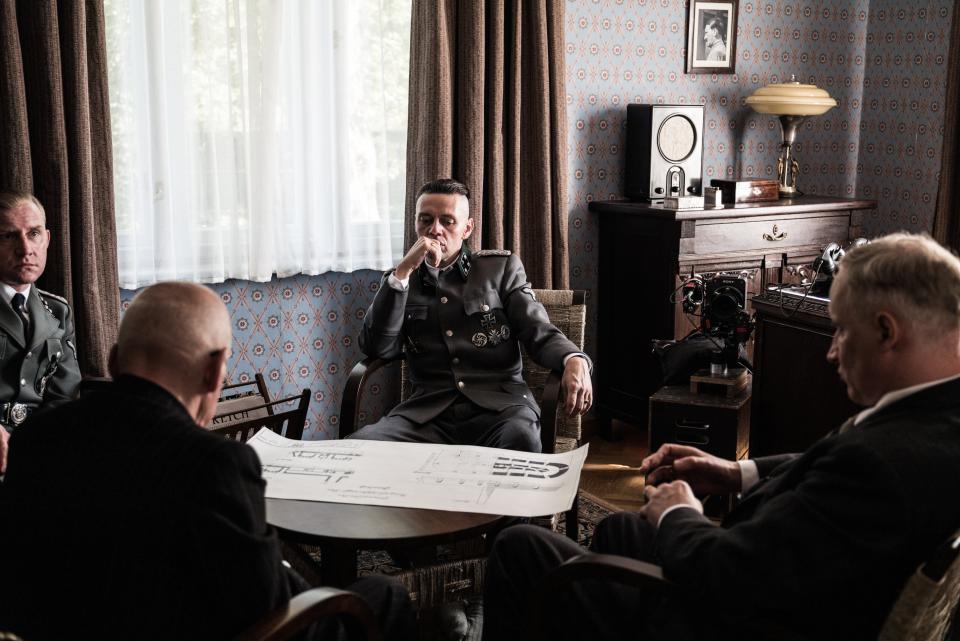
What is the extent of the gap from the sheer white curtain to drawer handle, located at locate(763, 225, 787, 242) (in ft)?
5.55

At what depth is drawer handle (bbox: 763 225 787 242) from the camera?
4291 mm

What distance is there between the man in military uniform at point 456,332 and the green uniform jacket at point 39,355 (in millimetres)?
892

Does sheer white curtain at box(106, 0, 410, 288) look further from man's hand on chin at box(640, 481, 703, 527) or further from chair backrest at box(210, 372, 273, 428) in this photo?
man's hand on chin at box(640, 481, 703, 527)

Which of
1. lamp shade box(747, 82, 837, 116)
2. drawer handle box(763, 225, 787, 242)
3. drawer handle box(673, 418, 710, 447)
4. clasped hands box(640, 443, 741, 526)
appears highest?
lamp shade box(747, 82, 837, 116)

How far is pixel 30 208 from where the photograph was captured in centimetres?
257

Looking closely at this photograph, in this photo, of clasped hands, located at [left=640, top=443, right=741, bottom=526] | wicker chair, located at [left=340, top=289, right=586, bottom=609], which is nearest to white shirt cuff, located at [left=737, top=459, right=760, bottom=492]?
clasped hands, located at [left=640, top=443, right=741, bottom=526]

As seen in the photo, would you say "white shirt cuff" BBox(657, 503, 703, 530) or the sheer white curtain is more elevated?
the sheer white curtain

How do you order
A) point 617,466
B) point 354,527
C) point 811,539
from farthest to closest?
1. point 617,466
2. point 354,527
3. point 811,539

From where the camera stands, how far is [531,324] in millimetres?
3080

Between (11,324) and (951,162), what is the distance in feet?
13.2

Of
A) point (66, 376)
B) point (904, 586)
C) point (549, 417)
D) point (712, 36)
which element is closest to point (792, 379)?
point (549, 417)

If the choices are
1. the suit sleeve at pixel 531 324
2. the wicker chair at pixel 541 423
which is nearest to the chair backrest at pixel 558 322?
the wicker chair at pixel 541 423

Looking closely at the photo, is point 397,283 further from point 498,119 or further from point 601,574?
point 601,574

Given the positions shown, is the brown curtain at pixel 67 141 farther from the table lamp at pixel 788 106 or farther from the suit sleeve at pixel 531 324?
the table lamp at pixel 788 106
